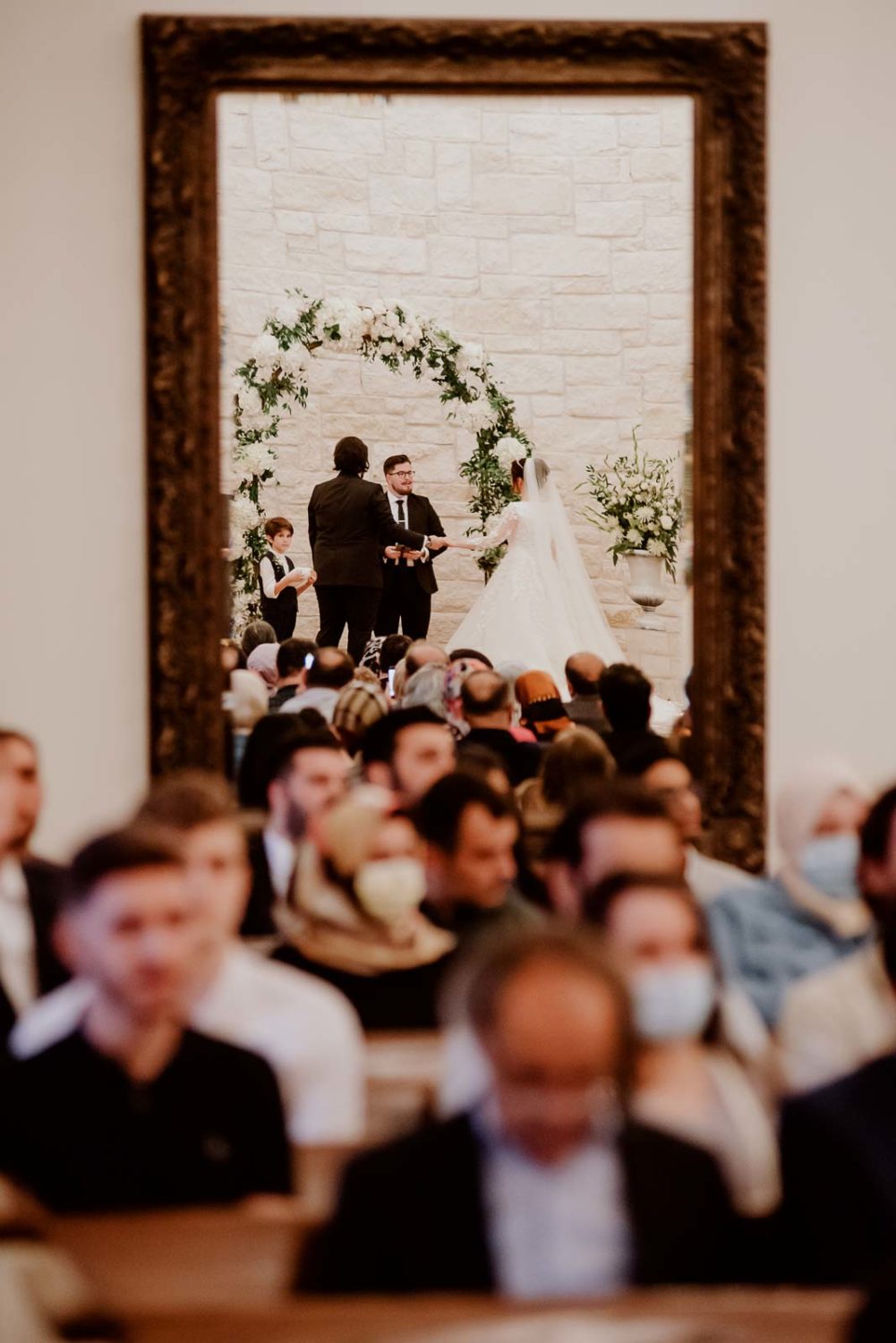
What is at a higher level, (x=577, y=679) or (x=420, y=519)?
(x=420, y=519)

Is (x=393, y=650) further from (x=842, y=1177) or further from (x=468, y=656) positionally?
(x=842, y=1177)

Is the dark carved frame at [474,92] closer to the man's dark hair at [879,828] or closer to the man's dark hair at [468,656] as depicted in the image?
the man's dark hair at [468,656]

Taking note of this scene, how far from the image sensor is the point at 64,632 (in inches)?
191

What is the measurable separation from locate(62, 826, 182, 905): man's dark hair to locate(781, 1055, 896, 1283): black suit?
3.00 ft

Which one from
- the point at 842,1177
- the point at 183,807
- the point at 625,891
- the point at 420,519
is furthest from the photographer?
the point at 420,519

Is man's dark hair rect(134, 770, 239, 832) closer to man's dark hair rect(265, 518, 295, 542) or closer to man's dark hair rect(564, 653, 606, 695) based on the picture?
man's dark hair rect(564, 653, 606, 695)

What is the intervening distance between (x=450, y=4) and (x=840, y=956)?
2518 mm

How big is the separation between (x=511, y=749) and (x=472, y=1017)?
301 centimetres

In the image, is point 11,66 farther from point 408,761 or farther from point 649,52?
point 408,761

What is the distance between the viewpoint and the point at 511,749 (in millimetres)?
5199

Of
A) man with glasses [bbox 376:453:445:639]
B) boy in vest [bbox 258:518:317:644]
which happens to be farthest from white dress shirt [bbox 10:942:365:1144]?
man with glasses [bbox 376:453:445:639]

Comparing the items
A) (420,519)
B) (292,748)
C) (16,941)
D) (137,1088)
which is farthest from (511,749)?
(420,519)

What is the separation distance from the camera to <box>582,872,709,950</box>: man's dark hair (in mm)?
2762

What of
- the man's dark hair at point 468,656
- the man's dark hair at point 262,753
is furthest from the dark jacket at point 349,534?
the man's dark hair at point 262,753
